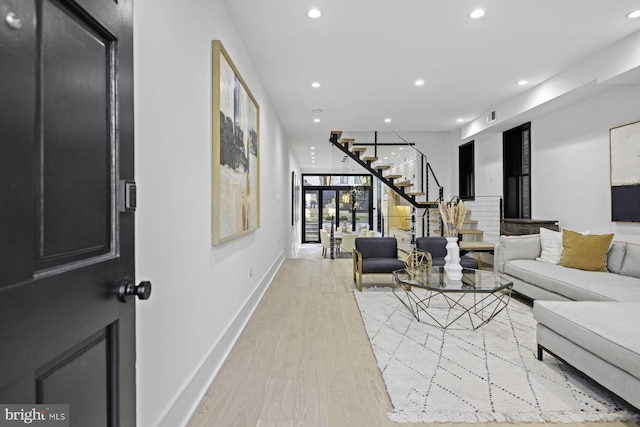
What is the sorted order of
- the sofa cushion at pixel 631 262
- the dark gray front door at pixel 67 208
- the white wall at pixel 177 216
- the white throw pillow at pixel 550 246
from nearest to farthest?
the dark gray front door at pixel 67 208
the white wall at pixel 177 216
the sofa cushion at pixel 631 262
the white throw pillow at pixel 550 246

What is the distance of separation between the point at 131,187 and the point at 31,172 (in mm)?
361

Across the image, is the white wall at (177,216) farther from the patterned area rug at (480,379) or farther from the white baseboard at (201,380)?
the patterned area rug at (480,379)

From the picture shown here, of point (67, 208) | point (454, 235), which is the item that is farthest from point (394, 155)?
point (67, 208)

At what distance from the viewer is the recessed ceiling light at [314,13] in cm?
297

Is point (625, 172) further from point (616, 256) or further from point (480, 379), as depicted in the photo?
point (480, 379)

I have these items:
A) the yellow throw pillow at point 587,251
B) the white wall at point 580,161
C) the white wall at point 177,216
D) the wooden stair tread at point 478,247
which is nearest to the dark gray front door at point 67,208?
the white wall at point 177,216

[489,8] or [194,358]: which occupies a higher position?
[489,8]

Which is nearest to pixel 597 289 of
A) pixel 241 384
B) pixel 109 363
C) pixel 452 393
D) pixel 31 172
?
pixel 452 393

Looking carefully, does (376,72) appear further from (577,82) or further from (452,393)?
(452,393)

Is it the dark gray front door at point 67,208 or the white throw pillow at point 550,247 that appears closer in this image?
the dark gray front door at point 67,208

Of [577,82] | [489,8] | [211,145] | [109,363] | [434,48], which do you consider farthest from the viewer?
[577,82]

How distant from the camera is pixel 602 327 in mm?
2070

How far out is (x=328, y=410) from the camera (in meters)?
1.95

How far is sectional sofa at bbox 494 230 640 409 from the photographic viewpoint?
6.25 feet
